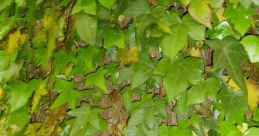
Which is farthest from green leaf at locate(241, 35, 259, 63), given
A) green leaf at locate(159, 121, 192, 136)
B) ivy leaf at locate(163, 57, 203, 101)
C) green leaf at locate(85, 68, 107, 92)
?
green leaf at locate(85, 68, 107, 92)

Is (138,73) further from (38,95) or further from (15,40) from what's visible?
(15,40)

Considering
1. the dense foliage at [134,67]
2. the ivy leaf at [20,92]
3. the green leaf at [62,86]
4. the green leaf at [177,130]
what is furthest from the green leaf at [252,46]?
the ivy leaf at [20,92]

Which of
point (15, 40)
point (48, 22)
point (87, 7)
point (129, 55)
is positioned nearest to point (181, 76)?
point (129, 55)

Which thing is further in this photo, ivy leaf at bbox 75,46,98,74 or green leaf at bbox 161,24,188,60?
ivy leaf at bbox 75,46,98,74

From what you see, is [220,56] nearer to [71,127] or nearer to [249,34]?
[249,34]

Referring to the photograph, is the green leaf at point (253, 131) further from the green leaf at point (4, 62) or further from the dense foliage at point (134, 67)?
the green leaf at point (4, 62)

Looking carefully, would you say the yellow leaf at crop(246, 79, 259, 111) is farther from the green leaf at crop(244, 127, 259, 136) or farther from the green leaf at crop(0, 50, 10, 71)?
the green leaf at crop(0, 50, 10, 71)
